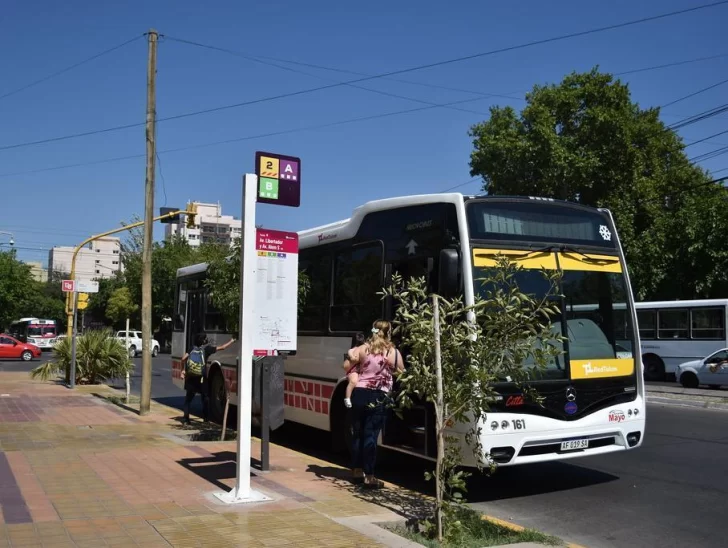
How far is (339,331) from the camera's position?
10.2m

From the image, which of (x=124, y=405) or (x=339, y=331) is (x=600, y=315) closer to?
(x=339, y=331)

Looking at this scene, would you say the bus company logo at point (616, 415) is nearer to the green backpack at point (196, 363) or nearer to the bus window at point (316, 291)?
the bus window at point (316, 291)

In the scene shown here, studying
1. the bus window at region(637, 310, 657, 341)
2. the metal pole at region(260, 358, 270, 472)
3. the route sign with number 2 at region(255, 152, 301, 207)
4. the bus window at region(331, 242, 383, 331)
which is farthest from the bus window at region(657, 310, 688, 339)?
the route sign with number 2 at region(255, 152, 301, 207)

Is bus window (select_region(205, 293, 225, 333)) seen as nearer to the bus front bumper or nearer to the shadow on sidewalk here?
the shadow on sidewalk

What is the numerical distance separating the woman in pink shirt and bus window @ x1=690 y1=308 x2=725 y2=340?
21890 millimetres

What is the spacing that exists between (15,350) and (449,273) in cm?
4345

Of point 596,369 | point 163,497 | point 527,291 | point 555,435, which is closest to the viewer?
point 163,497

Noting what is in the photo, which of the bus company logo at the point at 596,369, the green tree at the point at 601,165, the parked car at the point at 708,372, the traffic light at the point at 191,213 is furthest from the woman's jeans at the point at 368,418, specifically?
the green tree at the point at 601,165

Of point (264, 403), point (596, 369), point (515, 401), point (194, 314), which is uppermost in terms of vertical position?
point (194, 314)

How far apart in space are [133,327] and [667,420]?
56.4m

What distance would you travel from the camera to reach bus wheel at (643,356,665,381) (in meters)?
28.7

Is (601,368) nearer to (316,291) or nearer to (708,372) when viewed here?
(316,291)

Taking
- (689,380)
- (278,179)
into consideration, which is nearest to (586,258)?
(278,179)

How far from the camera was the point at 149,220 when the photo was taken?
15.1m
